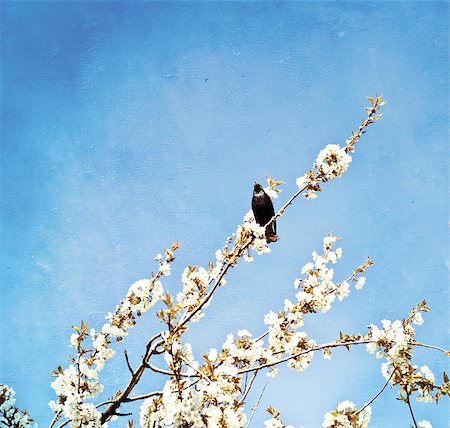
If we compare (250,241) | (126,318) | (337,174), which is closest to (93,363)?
(126,318)

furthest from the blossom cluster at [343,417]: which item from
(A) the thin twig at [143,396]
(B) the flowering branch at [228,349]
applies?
(A) the thin twig at [143,396]

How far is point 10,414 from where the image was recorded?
368cm

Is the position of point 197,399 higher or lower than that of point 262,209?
lower

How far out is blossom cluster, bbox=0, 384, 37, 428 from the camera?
365 cm

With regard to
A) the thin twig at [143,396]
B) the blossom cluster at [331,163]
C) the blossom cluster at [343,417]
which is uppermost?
the blossom cluster at [331,163]

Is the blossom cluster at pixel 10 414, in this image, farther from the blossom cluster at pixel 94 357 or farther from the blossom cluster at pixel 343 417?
the blossom cluster at pixel 343 417

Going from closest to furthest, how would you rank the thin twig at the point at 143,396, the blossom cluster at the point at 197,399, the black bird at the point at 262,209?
the blossom cluster at the point at 197,399
the thin twig at the point at 143,396
the black bird at the point at 262,209

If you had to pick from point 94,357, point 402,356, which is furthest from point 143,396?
point 402,356

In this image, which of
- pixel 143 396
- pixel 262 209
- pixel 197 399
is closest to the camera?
pixel 197 399

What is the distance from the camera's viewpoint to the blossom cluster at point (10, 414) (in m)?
3.65

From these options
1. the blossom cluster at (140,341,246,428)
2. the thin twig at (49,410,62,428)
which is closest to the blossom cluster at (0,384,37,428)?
the thin twig at (49,410,62,428)

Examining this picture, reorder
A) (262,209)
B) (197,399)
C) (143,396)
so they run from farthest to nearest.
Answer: (262,209), (143,396), (197,399)

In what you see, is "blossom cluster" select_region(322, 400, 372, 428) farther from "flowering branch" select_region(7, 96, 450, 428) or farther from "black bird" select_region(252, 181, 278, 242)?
"black bird" select_region(252, 181, 278, 242)

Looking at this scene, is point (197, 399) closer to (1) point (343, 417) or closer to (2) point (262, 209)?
(1) point (343, 417)
